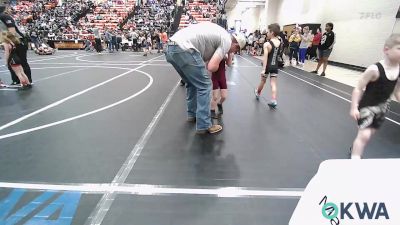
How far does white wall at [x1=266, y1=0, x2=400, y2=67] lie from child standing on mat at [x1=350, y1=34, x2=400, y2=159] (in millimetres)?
9212

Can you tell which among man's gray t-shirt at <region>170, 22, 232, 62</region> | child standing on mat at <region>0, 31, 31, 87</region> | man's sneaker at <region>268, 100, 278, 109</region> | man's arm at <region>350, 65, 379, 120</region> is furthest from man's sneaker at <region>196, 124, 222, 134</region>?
child standing on mat at <region>0, 31, 31, 87</region>

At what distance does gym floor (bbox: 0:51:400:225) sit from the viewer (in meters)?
2.37

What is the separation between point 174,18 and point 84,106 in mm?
26267

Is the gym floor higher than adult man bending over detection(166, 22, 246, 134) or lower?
lower

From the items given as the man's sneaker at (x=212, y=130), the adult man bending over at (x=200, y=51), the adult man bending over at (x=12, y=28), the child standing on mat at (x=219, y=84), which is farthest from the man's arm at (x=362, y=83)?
the adult man bending over at (x=12, y=28)

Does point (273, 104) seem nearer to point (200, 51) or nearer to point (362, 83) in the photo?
point (200, 51)

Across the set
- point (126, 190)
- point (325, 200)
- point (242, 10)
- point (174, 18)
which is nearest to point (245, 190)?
point (126, 190)

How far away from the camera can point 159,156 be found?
3.38 meters

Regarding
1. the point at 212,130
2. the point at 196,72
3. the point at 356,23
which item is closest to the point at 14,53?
the point at 196,72

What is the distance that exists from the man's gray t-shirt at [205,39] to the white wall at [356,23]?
363 inches

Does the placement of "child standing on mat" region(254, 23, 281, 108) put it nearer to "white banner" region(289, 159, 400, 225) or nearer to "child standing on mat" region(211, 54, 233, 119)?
"child standing on mat" region(211, 54, 233, 119)

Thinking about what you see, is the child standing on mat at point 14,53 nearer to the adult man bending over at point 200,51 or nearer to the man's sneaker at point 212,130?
the adult man bending over at point 200,51

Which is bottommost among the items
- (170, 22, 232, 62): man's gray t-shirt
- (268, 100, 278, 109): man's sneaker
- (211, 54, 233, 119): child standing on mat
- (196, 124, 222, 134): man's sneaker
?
(268, 100, 278, 109): man's sneaker

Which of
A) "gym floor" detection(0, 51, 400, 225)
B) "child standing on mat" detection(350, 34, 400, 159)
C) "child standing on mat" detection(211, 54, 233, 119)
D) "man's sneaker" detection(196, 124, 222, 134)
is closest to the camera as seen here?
"gym floor" detection(0, 51, 400, 225)
